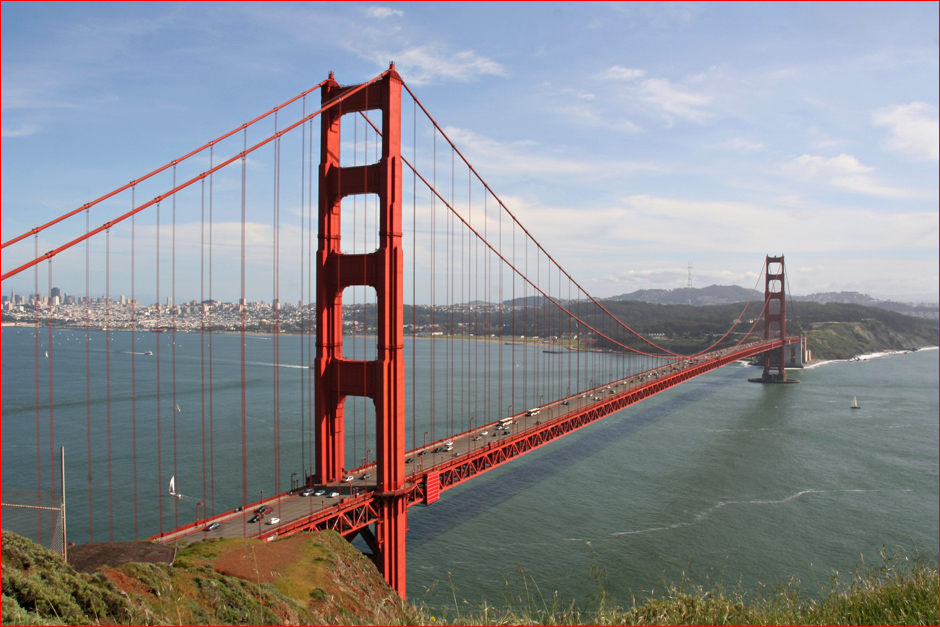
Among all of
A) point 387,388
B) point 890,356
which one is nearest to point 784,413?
point 387,388

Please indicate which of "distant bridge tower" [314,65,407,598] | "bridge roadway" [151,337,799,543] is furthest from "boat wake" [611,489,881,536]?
"distant bridge tower" [314,65,407,598]

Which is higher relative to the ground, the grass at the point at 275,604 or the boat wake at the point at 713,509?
the grass at the point at 275,604

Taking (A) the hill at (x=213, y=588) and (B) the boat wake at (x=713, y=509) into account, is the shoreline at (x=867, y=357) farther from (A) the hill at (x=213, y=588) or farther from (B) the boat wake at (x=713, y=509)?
(A) the hill at (x=213, y=588)

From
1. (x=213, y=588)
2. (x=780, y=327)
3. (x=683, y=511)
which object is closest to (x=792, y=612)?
(x=213, y=588)

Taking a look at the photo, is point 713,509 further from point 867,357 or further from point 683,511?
Answer: point 867,357

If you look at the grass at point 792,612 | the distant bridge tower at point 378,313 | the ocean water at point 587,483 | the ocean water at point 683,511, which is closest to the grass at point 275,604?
the grass at point 792,612

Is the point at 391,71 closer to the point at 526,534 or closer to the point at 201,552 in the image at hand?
the point at 201,552

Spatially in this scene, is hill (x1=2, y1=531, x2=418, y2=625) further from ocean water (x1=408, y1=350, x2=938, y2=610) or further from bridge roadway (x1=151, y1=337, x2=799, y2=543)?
ocean water (x1=408, y1=350, x2=938, y2=610)
